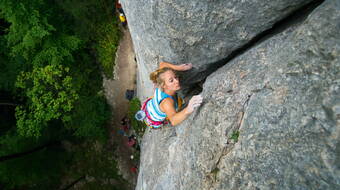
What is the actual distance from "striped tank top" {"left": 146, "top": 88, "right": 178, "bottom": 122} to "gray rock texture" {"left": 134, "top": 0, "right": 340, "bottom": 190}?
1124 millimetres

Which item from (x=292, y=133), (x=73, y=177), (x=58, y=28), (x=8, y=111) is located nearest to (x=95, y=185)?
(x=73, y=177)

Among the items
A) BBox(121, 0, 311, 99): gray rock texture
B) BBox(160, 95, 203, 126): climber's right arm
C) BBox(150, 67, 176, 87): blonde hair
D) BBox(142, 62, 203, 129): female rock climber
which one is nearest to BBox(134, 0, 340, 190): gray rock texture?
BBox(121, 0, 311, 99): gray rock texture

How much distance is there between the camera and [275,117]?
3.09 m

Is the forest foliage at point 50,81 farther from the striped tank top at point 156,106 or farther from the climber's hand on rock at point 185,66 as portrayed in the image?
the climber's hand on rock at point 185,66

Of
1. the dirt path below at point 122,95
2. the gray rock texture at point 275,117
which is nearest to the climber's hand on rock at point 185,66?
the gray rock texture at point 275,117

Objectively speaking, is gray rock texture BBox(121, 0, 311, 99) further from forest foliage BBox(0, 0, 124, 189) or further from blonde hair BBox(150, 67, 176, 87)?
forest foliage BBox(0, 0, 124, 189)

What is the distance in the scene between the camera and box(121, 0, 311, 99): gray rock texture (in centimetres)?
384

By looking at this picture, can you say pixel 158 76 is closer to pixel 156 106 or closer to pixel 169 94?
pixel 169 94

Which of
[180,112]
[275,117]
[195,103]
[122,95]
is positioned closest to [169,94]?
[180,112]

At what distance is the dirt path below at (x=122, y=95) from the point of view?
1362 cm

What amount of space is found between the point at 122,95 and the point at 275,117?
464 inches

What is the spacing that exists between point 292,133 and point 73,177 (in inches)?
582

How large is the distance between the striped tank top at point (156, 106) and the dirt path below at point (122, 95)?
7781 millimetres

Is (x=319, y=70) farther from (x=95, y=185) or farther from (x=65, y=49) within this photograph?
(x=95, y=185)
